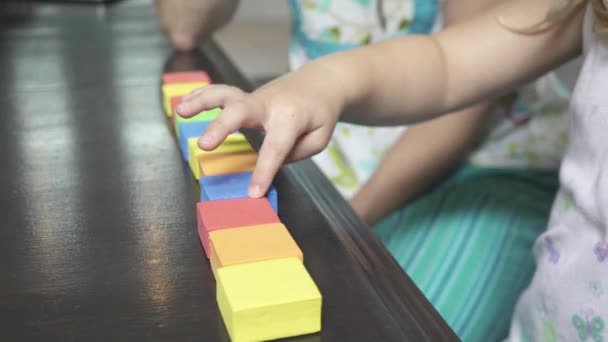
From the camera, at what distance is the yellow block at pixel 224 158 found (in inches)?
19.2

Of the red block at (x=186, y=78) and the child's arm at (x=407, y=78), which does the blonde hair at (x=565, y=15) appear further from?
the red block at (x=186, y=78)

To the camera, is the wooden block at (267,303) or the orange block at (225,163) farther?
the orange block at (225,163)

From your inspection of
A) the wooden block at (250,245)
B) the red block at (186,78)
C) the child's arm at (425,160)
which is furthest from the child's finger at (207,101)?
the child's arm at (425,160)

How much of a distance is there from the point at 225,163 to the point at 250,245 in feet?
0.44

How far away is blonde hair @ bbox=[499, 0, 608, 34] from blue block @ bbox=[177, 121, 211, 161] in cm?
32

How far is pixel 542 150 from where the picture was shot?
87cm

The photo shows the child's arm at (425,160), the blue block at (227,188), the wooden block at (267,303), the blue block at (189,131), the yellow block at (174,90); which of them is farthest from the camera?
the child's arm at (425,160)

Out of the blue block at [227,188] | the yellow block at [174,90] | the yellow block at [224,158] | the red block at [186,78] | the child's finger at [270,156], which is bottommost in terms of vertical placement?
the red block at [186,78]

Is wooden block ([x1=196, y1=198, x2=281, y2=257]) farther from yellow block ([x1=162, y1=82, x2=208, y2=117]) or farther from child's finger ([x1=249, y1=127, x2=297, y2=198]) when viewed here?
yellow block ([x1=162, y1=82, x2=208, y2=117])

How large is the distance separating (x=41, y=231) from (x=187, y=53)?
0.55 meters

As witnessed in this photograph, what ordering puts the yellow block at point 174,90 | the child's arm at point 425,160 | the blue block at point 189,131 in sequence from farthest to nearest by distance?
the child's arm at point 425,160
the yellow block at point 174,90
the blue block at point 189,131

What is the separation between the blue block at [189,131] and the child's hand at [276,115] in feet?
0.19

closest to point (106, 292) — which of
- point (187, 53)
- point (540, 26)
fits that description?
point (540, 26)

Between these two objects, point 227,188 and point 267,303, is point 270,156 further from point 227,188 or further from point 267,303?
point 267,303
